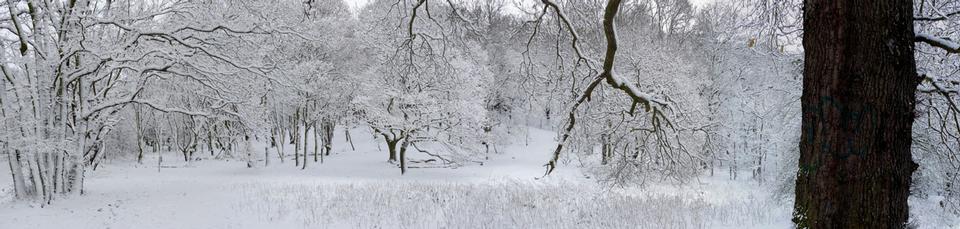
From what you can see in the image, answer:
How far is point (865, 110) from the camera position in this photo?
220 centimetres

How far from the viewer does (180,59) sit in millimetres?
11875

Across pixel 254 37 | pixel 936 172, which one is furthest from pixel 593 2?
pixel 254 37

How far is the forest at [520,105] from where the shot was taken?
229cm

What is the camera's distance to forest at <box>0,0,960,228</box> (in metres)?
2.29

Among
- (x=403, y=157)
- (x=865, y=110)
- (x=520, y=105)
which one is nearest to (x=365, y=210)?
(x=520, y=105)

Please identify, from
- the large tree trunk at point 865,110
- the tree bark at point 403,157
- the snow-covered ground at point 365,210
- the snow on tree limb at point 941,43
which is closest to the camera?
the large tree trunk at point 865,110

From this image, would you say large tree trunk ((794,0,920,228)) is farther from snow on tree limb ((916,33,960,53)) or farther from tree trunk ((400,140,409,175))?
tree trunk ((400,140,409,175))

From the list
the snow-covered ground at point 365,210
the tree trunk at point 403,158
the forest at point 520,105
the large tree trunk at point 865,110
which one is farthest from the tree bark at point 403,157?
the large tree trunk at point 865,110

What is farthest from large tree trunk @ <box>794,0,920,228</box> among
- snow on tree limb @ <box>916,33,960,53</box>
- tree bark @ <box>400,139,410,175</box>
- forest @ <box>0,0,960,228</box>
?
tree bark @ <box>400,139,410,175</box>

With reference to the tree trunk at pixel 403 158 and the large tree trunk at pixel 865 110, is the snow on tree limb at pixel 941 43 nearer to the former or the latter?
the large tree trunk at pixel 865 110

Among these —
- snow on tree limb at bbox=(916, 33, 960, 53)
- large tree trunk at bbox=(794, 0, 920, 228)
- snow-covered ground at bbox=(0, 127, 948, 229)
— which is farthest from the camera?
snow-covered ground at bbox=(0, 127, 948, 229)

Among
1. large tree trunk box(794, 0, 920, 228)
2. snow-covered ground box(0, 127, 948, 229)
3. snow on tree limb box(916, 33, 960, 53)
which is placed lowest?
snow-covered ground box(0, 127, 948, 229)

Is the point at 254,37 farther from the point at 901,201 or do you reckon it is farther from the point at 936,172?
the point at 936,172

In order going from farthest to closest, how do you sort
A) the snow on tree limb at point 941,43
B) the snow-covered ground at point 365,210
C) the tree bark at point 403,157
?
1. the tree bark at point 403,157
2. the snow-covered ground at point 365,210
3. the snow on tree limb at point 941,43
